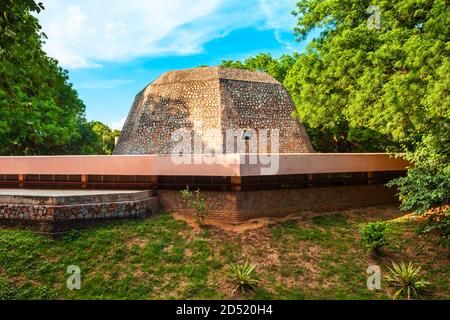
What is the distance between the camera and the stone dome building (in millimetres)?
16766

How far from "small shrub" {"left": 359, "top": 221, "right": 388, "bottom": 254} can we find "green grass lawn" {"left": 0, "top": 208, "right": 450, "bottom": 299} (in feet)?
0.98

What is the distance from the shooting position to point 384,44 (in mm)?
12266

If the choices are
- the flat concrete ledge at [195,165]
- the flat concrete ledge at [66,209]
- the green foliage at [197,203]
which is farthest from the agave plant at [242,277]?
the flat concrete ledge at [66,209]

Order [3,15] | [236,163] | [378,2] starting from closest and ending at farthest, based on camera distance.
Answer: [3,15], [236,163], [378,2]

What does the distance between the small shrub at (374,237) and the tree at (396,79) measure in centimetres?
150

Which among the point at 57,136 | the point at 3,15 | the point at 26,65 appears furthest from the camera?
the point at 57,136

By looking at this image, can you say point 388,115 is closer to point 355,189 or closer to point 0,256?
point 355,189

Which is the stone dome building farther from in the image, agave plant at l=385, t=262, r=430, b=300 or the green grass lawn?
agave plant at l=385, t=262, r=430, b=300

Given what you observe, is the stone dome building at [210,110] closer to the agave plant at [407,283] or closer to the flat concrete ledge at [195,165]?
the flat concrete ledge at [195,165]

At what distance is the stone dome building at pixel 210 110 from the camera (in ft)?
55.0

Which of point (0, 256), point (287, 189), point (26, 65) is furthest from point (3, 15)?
point (287, 189)

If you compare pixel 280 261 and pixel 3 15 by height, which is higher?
pixel 3 15

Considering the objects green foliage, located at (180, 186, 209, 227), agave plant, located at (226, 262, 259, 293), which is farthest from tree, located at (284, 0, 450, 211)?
green foliage, located at (180, 186, 209, 227)

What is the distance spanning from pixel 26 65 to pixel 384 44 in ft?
38.8
